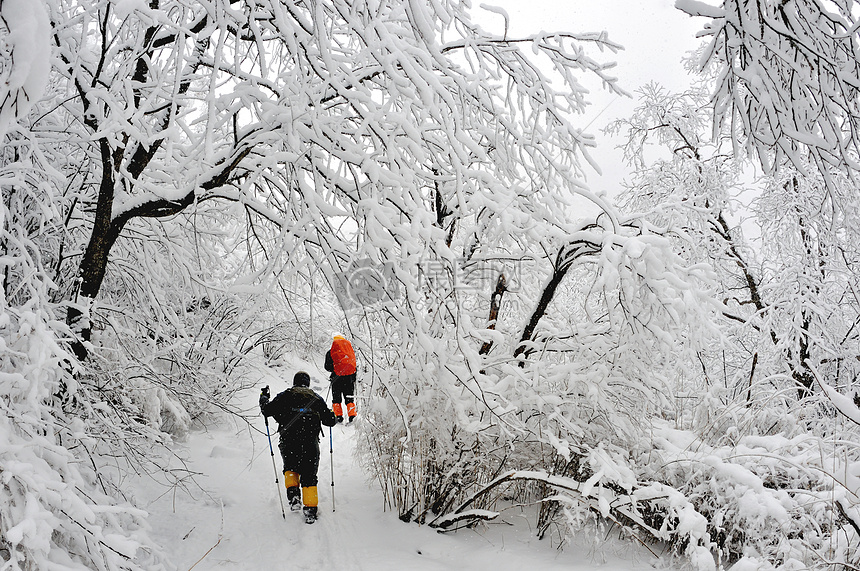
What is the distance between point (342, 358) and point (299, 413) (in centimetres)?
254

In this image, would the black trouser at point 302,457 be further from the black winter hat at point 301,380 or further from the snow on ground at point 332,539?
the black winter hat at point 301,380

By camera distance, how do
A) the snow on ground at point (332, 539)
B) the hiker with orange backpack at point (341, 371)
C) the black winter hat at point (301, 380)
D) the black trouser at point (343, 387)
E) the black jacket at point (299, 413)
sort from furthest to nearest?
the black trouser at point (343, 387)
the hiker with orange backpack at point (341, 371)
the black winter hat at point (301, 380)
the black jacket at point (299, 413)
the snow on ground at point (332, 539)

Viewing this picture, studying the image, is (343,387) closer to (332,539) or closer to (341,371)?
(341,371)

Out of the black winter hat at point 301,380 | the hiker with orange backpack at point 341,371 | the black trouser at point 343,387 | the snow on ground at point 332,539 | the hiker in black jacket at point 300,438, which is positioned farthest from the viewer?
the black trouser at point 343,387

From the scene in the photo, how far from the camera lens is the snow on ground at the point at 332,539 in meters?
3.77

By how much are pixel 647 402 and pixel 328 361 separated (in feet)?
16.1

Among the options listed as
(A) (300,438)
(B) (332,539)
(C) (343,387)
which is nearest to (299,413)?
(A) (300,438)

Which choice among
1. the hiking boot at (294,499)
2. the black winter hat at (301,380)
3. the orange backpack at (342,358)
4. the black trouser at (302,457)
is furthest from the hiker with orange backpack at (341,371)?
the hiking boot at (294,499)

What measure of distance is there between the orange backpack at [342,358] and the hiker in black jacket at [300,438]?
2.18m

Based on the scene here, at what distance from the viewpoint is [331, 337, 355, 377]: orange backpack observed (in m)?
7.60

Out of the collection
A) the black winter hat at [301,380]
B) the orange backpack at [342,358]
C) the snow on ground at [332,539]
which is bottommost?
the snow on ground at [332,539]

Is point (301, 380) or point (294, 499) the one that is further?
point (301, 380)

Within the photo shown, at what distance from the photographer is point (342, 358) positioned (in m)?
7.61

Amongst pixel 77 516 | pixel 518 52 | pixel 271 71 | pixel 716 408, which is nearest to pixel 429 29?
pixel 518 52
